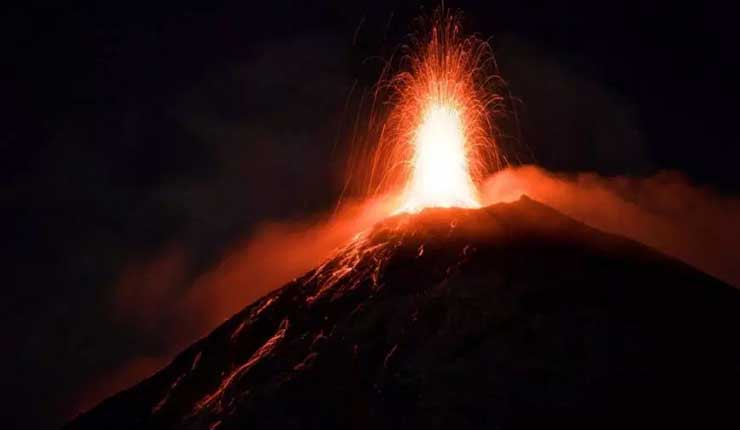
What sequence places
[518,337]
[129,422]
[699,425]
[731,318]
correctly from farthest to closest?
[129,422]
[731,318]
[518,337]
[699,425]

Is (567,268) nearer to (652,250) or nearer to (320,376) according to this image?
(652,250)

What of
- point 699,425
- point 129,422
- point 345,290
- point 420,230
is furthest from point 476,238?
point 129,422

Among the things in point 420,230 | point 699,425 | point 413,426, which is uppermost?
point 420,230

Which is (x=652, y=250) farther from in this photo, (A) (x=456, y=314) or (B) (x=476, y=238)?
(A) (x=456, y=314)

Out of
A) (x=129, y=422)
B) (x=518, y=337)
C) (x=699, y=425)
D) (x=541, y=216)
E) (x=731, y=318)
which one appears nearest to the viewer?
(x=699, y=425)

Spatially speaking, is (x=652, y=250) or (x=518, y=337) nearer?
(x=518, y=337)

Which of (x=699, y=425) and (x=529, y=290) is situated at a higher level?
(x=529, y=290)

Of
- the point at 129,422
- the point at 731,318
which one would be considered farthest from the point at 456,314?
the point at 129,422
